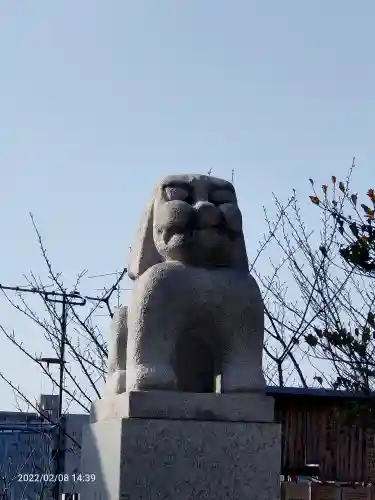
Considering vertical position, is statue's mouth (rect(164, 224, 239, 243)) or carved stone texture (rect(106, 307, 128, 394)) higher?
statue's mouth (rect(164, 224, 239, 243))

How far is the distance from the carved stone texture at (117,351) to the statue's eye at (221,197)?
681mm

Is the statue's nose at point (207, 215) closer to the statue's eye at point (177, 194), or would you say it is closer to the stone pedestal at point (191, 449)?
the statue's eye at point (177, 194)

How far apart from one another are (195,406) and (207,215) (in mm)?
832

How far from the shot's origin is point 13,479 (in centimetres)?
845

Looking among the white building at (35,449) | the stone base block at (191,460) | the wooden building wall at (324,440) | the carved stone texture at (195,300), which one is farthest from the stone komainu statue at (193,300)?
the white building at (35,449)

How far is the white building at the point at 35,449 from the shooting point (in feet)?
26.2

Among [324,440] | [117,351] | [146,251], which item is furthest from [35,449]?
[146,251]

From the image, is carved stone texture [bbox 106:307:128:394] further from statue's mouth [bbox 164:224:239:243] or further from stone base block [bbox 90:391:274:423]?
statue's mouth [bbox 164:224:239:243]

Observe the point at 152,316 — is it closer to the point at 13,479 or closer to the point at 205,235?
the point at 205,235

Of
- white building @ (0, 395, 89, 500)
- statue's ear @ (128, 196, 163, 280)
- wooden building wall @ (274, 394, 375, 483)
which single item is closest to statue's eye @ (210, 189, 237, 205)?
statue's ear @ (128, 196, 163, 280)

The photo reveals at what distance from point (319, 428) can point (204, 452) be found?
3460mm

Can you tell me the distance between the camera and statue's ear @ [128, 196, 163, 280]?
3.86 metres

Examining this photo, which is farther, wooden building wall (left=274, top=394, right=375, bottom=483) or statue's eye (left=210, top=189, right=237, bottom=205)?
wooden building wall (left=274, top=394, right=375, bottom=483)

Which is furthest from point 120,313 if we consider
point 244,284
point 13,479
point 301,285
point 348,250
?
point 13,479
